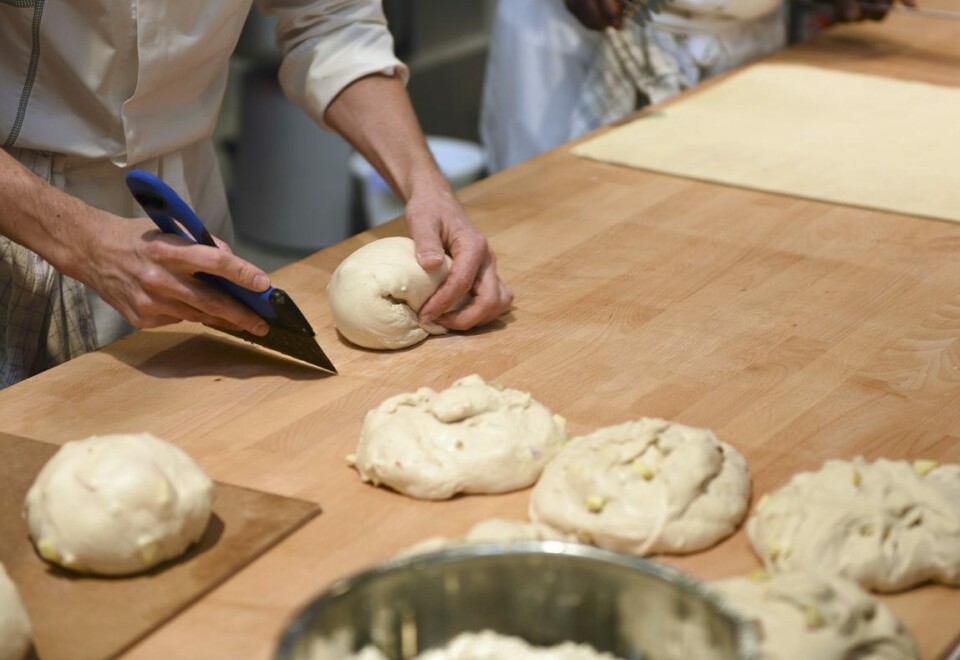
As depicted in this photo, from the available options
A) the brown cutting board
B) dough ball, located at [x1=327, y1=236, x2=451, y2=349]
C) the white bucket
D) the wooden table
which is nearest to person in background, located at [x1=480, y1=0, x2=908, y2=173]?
the white bucket

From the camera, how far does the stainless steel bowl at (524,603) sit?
916mm

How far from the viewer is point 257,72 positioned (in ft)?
13.0

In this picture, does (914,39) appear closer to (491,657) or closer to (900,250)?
(900,250)

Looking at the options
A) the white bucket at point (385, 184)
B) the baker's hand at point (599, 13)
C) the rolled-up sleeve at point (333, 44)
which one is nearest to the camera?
the rolled-up sleeve at point (333, 44)

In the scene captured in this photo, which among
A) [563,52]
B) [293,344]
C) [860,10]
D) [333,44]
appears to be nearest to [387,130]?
[333,44]

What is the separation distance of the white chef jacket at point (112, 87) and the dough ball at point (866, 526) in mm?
1090

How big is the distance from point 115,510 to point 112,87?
0.84 meters

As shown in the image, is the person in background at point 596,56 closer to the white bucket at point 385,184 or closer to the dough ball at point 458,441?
the white bucket at point 385,184

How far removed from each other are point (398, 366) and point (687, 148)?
1.00 meters

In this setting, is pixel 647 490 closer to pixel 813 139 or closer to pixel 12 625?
pixel 12 625

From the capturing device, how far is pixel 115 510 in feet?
3.77

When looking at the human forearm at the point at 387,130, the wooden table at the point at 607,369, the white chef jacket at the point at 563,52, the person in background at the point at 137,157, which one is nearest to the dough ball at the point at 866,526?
the wooden table at the point at 607,369

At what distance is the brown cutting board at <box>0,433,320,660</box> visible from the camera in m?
1.09

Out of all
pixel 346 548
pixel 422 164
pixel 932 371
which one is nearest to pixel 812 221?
pixel 932 371
